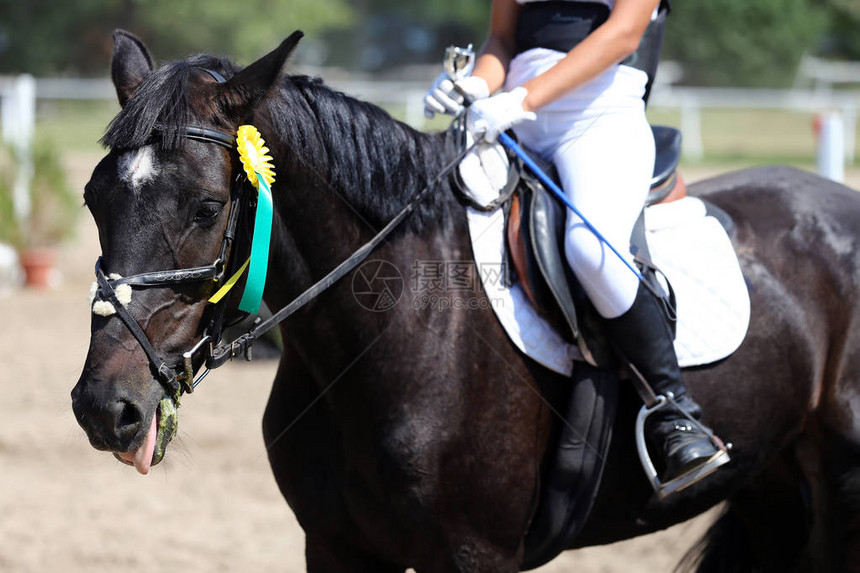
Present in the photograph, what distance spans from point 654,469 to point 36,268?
28.2 ft

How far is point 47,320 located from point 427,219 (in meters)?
6.72

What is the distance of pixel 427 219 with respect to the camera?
2.66 meters

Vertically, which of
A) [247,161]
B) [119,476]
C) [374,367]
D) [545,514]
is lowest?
[119,476]

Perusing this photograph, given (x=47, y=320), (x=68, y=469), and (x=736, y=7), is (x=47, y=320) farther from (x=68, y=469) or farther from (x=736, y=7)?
(x=736, y=7)

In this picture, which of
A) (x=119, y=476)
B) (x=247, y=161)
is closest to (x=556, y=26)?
(x=247, y=161)

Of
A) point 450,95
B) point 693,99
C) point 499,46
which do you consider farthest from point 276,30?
point 450,95

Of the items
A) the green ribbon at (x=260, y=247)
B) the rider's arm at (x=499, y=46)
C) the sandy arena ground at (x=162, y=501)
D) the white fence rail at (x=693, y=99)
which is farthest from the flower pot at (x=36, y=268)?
the green ribbon at (x=260, y=247)

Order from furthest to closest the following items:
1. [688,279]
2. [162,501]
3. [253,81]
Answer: [162,501], [688,279], [253,81]

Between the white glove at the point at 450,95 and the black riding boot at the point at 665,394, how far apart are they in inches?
28.7

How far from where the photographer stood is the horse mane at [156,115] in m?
2.15

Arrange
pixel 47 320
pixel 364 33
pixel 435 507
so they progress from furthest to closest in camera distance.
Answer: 1. pixel 364 33
2. pixel 47 320
3. pixel 435 507

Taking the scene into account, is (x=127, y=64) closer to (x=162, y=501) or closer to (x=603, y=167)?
(x=603, y=167)

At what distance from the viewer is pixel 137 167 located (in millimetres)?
2143

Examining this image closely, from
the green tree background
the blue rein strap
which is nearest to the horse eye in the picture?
the blue rein strap
